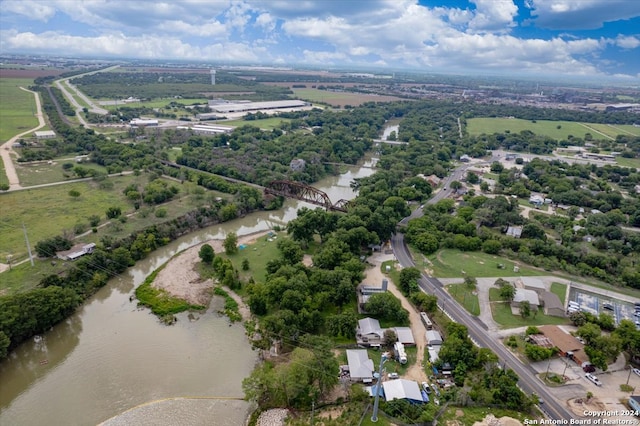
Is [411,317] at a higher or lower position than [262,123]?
lower

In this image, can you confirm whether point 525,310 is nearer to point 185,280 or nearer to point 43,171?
point 185,280

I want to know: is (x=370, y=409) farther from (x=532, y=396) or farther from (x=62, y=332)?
(x=62, y=332)

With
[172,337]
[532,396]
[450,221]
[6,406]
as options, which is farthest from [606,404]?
[6,406]

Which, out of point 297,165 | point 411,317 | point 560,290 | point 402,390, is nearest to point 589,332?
point 560,290

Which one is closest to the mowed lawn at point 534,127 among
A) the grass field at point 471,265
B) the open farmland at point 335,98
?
the open farmland at point 335,98

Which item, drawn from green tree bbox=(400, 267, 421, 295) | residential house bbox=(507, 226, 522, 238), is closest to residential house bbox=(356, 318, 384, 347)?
green tree bbox=(400, 267, 421, 295)

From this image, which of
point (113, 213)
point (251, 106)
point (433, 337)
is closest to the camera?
point (433, 337)

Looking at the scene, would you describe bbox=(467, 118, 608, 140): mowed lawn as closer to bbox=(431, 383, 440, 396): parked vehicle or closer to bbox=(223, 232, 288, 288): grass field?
bbox=(223, 232, 288, 288): grass field
